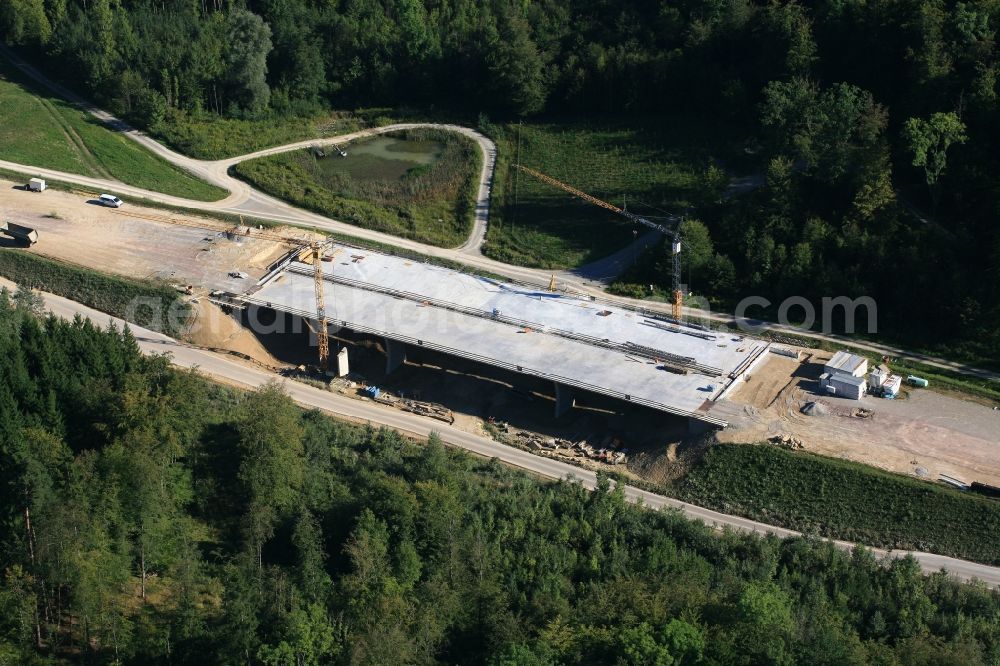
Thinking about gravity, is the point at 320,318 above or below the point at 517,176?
below

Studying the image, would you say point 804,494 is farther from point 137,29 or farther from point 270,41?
point 137,29

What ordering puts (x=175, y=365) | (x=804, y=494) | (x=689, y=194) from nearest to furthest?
(x=804, y=494) → (x=175, y=365) → (x=689, y=194)

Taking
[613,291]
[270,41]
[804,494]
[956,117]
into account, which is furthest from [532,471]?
[270,41]

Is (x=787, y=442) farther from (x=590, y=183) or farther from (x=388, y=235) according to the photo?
(x=388, y=235)

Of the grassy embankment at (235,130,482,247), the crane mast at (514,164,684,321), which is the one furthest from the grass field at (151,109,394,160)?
the crane mast at (514,164,684,321)

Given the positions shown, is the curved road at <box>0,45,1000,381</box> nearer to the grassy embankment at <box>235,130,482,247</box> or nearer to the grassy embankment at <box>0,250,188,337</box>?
the grassy embankment at <box>235,130,482,247</box>

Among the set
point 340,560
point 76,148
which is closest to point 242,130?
point 76,148
